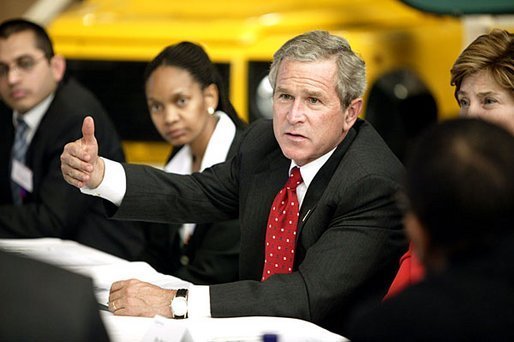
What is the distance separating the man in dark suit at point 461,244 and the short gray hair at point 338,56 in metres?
1.14

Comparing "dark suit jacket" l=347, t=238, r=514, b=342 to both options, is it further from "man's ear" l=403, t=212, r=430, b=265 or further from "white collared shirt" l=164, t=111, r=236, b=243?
"white collared shirt" l=164, t=111, r=236, b=243

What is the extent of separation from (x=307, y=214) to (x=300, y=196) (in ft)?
0.30

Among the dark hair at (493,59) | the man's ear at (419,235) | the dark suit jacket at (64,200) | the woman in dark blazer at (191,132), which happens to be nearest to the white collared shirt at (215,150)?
the woman in dark blazer at (191,132)

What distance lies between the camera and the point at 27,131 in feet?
13.0

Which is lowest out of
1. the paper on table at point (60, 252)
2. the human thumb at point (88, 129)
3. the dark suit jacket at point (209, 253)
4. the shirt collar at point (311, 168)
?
the dark suit jacket at point (209, 253)

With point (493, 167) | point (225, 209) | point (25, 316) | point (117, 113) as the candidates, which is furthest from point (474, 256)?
point (117, 113)

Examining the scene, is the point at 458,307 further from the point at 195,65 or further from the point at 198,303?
the point at 195,65

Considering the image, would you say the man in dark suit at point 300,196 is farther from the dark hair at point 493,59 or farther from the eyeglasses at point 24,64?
the eyeglasses at point 24,64

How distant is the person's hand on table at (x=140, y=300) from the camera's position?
2354 mm

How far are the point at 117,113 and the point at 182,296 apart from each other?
3.13m

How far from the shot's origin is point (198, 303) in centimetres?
237

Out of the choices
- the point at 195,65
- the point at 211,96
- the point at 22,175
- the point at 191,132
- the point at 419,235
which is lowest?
the point at 22,175

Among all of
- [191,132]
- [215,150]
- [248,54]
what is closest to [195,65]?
[191,132]

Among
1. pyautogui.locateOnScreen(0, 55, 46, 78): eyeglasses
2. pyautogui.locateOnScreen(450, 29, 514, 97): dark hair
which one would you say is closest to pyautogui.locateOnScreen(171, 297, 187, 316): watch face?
pyautogui.locateOnScreen(450, 29, 514, 97): dark hair
